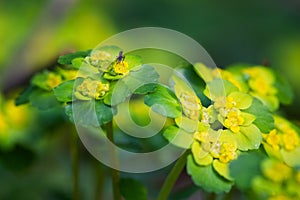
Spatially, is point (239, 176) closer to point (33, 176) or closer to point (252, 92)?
point (252, 92)

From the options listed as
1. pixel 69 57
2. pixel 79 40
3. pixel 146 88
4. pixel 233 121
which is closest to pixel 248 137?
pixel 233 121

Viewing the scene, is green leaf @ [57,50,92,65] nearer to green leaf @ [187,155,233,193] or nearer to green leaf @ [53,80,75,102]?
green leaf @ [53,80,75,102]

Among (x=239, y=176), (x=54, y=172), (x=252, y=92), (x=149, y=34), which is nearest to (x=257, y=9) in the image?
(x=149, y=34)

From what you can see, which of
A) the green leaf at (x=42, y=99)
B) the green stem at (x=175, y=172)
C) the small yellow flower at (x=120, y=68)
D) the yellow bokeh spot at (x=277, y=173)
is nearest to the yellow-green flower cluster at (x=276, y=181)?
the yellow bokeh spot at (x=277, y=173)

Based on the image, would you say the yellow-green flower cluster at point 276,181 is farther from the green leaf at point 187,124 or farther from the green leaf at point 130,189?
the green leaf at point 130,189

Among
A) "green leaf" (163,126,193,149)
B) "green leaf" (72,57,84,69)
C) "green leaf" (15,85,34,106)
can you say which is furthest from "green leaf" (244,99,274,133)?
"green leaf" (15,85,34,106)

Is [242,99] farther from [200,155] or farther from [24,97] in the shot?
[24,97]

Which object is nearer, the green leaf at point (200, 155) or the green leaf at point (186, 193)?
the green leaf at point (200, 155)
